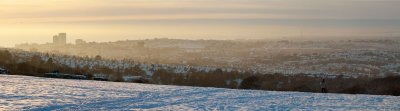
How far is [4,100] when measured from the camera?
66.2ft

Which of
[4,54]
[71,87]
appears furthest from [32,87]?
[4,54]

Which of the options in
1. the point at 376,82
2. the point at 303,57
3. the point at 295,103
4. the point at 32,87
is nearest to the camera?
the point at 295,103

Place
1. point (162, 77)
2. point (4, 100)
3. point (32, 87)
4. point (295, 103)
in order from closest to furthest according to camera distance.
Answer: point (4, 100) → point (295, 103) → point (32, 87) → point (162, 77)

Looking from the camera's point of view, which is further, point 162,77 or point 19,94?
point 162,77

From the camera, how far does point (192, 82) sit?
42688 millimetres

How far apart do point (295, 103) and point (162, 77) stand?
2797cm

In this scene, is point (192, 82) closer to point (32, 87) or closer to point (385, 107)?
point (32, 87)

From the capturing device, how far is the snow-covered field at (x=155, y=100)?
1952 cm

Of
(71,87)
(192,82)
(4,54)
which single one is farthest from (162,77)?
(71,87)

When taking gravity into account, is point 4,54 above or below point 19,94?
above

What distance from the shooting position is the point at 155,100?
21.7 meters

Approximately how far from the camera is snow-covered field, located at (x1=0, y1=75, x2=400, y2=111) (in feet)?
64.0

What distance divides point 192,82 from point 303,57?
13062cm

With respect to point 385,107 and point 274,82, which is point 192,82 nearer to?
point 274,82
